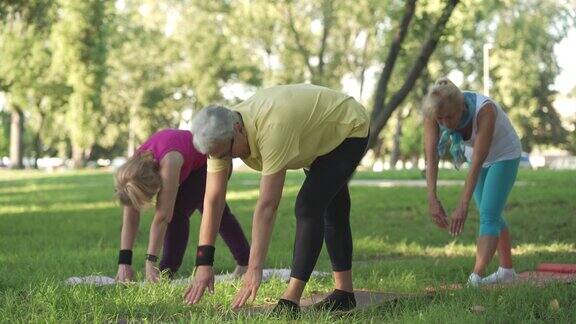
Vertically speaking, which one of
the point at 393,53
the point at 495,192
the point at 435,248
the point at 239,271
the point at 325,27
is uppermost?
the point at 325,27

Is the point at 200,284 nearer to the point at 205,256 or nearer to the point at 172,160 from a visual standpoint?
the point at 205,256

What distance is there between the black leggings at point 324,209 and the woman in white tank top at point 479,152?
1.17 metres

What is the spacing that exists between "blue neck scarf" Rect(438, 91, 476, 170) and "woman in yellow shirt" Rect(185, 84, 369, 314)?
4.62 feet

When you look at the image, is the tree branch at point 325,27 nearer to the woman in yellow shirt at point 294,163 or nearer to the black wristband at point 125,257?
the black wristband at point 125,257

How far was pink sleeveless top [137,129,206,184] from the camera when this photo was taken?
6.16m

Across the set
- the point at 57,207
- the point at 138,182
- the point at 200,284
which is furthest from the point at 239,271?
the point at 57,207

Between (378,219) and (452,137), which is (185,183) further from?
(378,219)

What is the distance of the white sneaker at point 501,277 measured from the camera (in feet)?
20.0

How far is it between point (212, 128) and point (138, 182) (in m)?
1.71

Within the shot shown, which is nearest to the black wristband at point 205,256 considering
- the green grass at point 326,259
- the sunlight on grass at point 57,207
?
the green grass at point 326,259

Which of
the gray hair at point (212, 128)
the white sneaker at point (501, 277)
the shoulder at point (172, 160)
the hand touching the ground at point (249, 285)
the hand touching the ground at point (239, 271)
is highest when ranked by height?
the gray hair at point (212, 128)

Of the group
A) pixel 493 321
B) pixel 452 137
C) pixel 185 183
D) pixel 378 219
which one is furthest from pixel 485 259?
pixel 378 219

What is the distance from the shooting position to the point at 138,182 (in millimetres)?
5758

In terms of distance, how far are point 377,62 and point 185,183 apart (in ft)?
123
